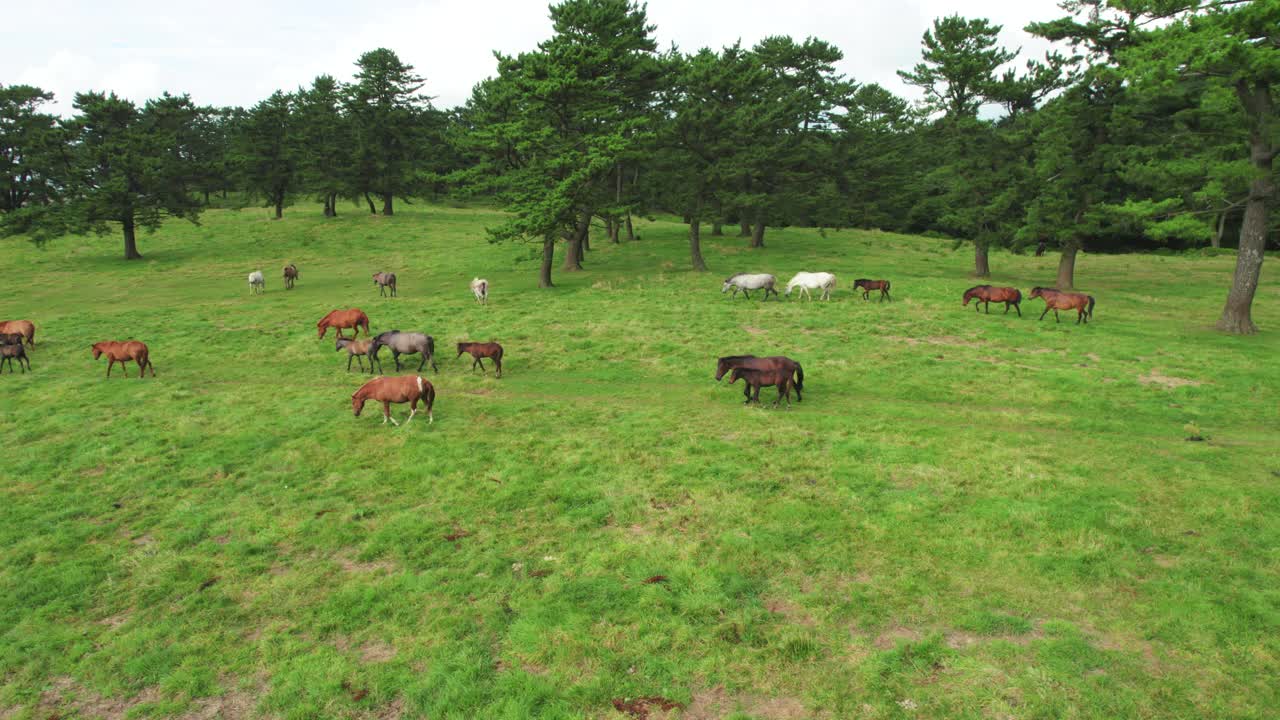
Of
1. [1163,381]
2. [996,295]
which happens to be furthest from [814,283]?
[1163,381]

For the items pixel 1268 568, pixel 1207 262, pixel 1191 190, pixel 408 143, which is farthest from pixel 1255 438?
pixel 408 143

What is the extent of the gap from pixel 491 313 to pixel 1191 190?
99.4 ft

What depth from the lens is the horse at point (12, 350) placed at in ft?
71.8

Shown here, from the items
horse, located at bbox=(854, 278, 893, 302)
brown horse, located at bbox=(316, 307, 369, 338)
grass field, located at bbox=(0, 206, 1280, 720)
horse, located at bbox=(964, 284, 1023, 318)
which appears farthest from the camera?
horse, located at bbox=(854, 278, 893, 302)

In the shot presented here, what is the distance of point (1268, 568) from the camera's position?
9.18 m

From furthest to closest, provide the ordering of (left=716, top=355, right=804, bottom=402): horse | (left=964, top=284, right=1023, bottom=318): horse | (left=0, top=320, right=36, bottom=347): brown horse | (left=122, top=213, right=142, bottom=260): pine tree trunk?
(left=122, top=213, right=142, bottom=260): pine tree trunk < (left=964, top=284, right=1023, bottom=318): horse < (left=0, top=320, right=36, bottom=347): brown horse < (left=716, top=355, right=804, bottom=402): horse

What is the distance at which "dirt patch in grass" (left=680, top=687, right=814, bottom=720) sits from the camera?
6809 mm

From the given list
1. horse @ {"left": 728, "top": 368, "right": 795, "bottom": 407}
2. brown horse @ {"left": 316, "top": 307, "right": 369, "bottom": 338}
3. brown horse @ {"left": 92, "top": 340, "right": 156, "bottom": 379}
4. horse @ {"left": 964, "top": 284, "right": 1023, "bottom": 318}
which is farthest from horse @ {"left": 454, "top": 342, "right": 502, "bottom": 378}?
horse @ {"left": 964, "top": 284, "right": 1023, "bottom": 318}

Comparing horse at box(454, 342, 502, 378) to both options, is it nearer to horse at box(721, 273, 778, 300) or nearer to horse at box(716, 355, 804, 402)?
horse at box(716, 355, 804, 402)

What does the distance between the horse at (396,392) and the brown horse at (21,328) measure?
1857 centimetres

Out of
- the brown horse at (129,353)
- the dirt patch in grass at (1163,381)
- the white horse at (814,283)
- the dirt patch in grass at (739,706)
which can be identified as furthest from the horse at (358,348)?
the dirt patch in grass at (1163,381)

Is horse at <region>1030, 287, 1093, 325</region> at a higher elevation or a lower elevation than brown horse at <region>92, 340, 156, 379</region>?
higher

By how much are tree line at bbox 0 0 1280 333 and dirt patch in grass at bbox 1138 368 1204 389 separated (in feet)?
23.6

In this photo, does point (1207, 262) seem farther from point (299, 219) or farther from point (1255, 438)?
point (299, 219)
